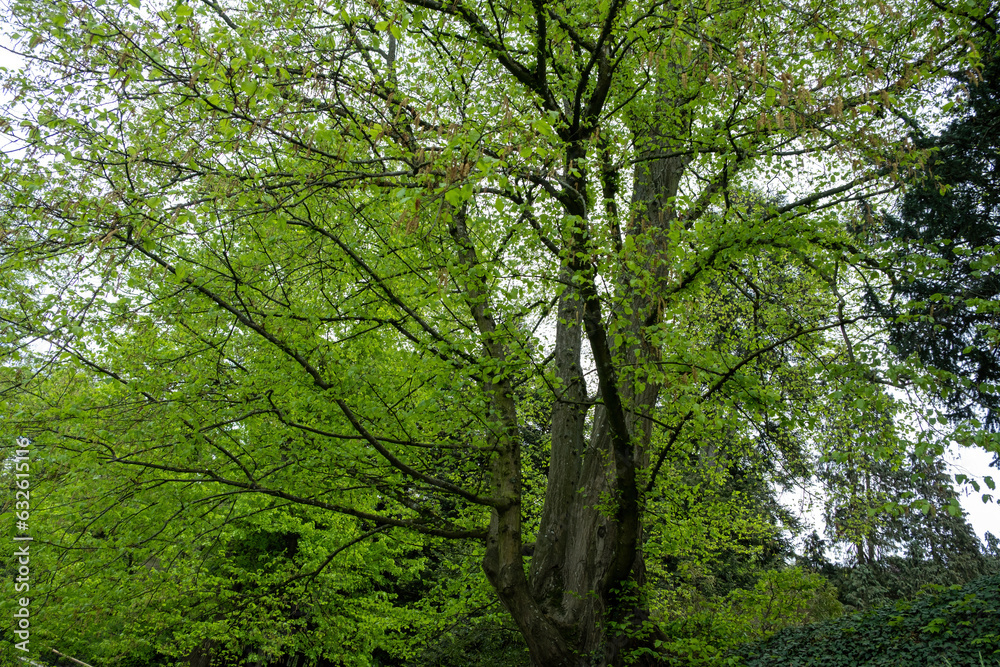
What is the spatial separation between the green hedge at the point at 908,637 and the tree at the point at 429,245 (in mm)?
2365

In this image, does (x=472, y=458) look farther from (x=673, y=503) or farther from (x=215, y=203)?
(x=215, y=203)

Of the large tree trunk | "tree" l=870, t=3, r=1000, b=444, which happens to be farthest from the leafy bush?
"tree" l=870, t=3, r=1000, b=444

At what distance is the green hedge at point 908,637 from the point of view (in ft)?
18.1

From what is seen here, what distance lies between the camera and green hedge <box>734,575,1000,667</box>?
5508 mm

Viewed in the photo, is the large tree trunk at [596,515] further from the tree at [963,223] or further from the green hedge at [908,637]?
the tree at [963,223]

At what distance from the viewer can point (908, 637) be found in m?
6.12

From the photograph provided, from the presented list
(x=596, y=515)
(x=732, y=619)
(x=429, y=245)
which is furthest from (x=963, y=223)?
(x=429, y=245)

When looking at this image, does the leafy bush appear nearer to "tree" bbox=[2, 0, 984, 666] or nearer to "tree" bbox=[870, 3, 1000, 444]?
"tree" bbox=[2, 0, 984, 666]

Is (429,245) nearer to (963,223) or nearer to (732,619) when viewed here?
(732,619)

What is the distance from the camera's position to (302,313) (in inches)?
219

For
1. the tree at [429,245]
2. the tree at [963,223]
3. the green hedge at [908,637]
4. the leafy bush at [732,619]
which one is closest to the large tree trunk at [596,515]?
the tree at [429,245]

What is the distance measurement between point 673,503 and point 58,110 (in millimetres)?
6655

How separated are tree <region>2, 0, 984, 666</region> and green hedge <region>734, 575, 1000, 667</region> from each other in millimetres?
2365

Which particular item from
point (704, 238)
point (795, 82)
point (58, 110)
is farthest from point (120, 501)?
point (795, 82)
